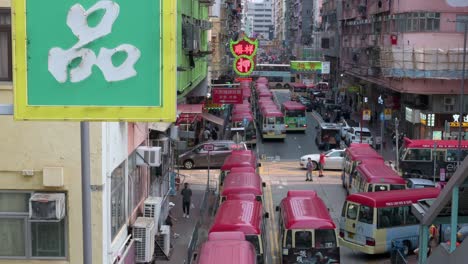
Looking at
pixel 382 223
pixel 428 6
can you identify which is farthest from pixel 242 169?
pixel 428 6

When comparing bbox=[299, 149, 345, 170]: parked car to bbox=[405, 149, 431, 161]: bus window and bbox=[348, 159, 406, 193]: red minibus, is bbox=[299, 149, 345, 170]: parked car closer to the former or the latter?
bbox=[405, 149, 431, 161]: bus window

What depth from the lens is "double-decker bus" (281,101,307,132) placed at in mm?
53147

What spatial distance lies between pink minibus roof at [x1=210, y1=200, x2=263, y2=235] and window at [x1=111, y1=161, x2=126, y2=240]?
2414 mm

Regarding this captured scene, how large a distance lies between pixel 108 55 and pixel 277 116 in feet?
145

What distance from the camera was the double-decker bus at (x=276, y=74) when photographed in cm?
11131

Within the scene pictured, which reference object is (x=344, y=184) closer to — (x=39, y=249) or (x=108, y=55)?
(x=39, y=249)

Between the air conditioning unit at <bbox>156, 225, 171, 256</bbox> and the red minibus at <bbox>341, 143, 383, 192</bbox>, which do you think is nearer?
the air conditioning unit at <bbox>156, 225, 171, 256</bbox>

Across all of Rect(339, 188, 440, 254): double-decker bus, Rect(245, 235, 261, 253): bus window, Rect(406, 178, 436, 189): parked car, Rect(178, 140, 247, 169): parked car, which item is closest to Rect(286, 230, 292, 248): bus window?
Rect(245, 235, 261, 253): bus window

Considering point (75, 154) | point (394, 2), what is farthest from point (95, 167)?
point (394, 2)

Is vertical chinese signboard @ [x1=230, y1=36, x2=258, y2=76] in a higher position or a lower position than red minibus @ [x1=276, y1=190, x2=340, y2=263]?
higher

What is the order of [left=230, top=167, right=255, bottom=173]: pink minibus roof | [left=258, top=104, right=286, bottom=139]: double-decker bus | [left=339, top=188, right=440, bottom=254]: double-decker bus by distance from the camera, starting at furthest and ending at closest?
[left=258, top=104, right=286, bottom=139]: double-decker bus < [left=230, top=167, right=255, bottom=173]: pink minibus roof < [left=339, top=188, right=440, bottom=254]: double-decker bus

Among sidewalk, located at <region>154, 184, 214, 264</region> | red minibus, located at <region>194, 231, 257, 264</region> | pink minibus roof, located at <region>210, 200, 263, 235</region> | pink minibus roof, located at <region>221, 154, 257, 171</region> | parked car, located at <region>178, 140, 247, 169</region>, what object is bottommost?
sidewalk, located at <region>154, 184, 214, 264</region>

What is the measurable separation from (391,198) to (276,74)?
92032 mm

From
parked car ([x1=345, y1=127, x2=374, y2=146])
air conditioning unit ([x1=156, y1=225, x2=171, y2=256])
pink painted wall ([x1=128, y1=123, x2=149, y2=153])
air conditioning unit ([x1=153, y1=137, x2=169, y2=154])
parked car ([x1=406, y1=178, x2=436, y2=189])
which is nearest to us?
pink painted wall ([x1=128, y1=123, x2=149, y2=153])
